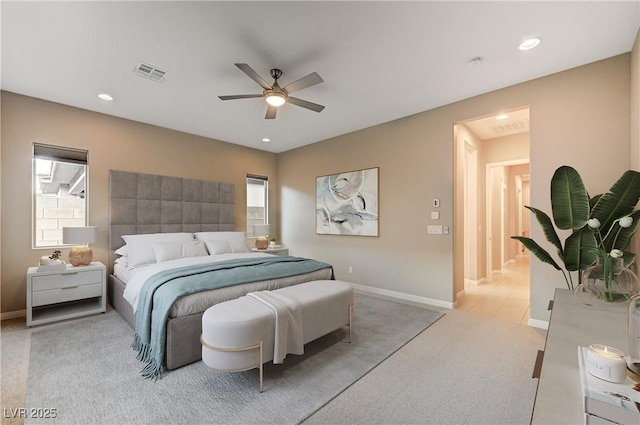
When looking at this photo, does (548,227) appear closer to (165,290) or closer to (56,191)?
(165,290)

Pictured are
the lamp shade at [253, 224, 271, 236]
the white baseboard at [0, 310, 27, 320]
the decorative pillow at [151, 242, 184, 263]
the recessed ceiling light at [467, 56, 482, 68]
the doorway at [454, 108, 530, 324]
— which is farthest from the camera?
the lamp shade at [253, 224, 271, 236]

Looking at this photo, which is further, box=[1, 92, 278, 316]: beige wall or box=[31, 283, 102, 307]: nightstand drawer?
box=[1, 92, 278, 316]: beige wall

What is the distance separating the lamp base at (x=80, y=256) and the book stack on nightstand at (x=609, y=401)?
4829 mm

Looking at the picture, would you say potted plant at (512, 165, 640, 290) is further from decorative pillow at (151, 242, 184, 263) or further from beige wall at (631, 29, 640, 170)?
decorative pillow at (151, 242, 184, 263)

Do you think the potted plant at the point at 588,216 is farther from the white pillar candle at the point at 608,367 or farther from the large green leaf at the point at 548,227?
the white pillar candle at the point at 608,367

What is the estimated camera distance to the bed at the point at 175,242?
2.42 metres

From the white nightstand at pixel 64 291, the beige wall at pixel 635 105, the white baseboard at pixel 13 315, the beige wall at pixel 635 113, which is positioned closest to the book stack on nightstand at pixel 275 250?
the white nightstand at pixel 64 291

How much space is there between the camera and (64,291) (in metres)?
3.44

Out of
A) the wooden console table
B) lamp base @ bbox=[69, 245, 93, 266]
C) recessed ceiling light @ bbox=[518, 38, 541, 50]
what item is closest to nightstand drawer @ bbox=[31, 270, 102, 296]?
lamp base @ bbox=[69, 245, 93, 266]

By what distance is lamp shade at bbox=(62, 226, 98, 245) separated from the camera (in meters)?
3.48

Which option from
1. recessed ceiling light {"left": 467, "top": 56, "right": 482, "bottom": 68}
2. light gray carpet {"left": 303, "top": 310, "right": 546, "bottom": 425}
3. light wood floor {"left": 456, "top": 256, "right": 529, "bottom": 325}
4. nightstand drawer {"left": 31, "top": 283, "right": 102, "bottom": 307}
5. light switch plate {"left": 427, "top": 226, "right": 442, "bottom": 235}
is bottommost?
light wood floor {"left": 456, "top": 256, "right": 529, "bottom": 325}

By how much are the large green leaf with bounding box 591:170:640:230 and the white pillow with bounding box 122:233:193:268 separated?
4.90 meters

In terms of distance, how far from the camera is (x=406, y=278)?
173 inches

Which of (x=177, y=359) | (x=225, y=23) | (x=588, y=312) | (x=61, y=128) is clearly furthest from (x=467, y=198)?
(x=61, y=128)
